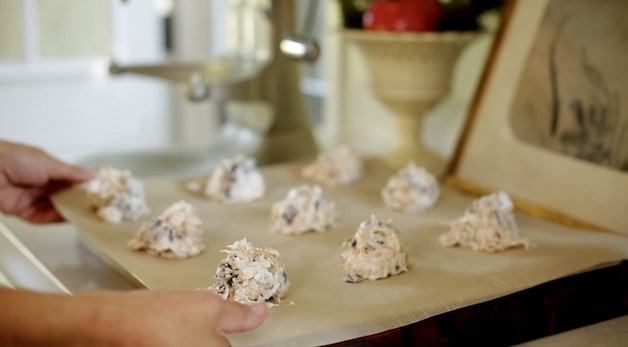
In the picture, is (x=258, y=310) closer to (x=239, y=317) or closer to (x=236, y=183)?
(x=239, y=317)

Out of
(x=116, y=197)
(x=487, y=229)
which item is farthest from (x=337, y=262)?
(x=116, y=197)

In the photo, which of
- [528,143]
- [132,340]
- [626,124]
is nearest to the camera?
[132,340]

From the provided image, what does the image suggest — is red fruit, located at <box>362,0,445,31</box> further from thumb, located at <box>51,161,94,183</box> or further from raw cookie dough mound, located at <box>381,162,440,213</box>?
thumb, located at <box>51,161,94,183</box>

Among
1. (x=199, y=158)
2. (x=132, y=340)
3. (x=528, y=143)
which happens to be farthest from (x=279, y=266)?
(x=199, y=158)

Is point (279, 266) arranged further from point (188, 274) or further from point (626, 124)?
point (626, 124)

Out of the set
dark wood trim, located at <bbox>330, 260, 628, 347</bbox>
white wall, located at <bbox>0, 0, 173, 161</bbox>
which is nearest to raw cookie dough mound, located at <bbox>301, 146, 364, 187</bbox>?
dark wood trim, located at <bbox>330, 260, 628, 347</bbox>

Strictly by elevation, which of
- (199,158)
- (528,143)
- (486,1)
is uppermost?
(486,1)
